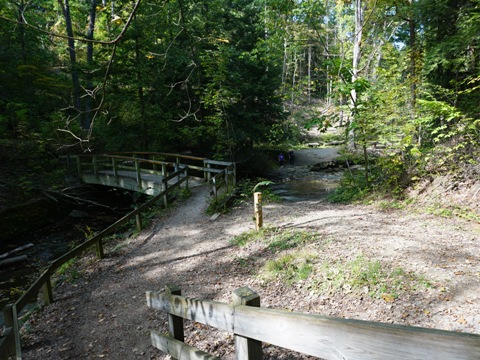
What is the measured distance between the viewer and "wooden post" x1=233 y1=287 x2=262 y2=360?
2242mm

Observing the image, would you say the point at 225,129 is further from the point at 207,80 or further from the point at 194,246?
the point at 194,246

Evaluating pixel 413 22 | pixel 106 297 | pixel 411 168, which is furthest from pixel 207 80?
pixel 106 297

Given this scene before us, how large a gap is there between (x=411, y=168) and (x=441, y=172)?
3.22 ft

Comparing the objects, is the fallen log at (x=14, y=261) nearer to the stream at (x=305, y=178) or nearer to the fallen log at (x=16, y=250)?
the fallen log at (x=16, y=250)

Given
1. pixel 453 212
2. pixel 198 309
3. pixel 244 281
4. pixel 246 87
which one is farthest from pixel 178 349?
pixel 246 87

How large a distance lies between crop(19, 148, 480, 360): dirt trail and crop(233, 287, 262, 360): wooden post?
1.72 meters

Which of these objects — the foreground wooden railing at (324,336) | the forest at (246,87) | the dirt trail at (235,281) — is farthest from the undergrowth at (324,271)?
the forest at (246,87)

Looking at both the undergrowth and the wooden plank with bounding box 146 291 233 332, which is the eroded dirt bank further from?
the wooden plank with bounding box 146 291 233 332

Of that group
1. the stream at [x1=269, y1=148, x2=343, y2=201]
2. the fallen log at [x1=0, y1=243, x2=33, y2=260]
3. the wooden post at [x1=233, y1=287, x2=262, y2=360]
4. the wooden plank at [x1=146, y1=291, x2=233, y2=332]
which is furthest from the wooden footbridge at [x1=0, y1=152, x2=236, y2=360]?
the stream at [x1=269, y1=148, x2=343, y2=201]

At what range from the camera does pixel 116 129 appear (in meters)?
17.9

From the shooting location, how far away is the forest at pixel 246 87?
9328 mm

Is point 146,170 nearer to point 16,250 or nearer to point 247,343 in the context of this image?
point 16,250

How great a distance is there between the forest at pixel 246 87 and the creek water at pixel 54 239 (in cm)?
258

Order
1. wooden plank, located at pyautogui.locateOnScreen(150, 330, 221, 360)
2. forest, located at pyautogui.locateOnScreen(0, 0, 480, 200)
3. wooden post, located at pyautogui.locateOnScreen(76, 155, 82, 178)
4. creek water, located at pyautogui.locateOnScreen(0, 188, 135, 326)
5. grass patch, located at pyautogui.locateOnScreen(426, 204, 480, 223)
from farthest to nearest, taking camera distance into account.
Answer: wooden post, located at pyautogui.locateOnScreen(76, 155, 82, 178)
forest, located at pyautogui.locateOnScreen(0, 0, 480, 200)
creek water, located at pyautogui.locateOnScreen(0, 188, 135, 326)
grass patch, located at pyautogui.locateOnScreen(426, 204, 480, 223)
wooden plank, located at pyautogui.locateOnScreen(150, 330, 221, 360)
